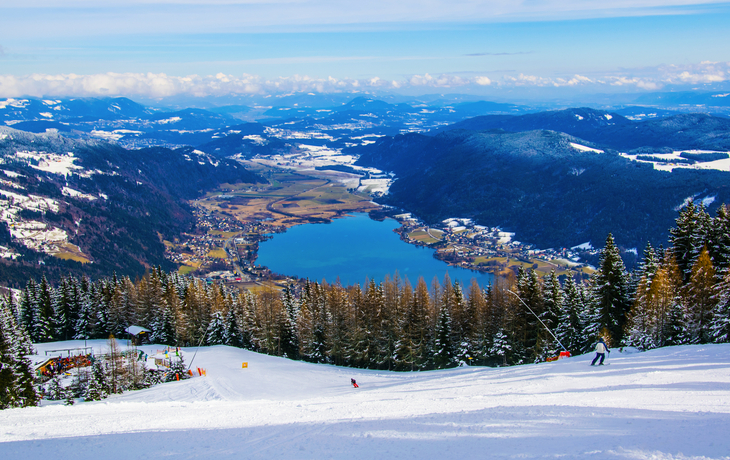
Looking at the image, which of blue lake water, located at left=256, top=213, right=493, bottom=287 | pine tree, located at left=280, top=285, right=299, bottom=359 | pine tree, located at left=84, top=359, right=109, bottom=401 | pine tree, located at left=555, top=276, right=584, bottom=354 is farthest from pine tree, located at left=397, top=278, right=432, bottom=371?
blue lake water, located at left=256, top=213, right=493, bottom=287

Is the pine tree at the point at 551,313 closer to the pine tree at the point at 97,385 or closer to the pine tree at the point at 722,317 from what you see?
the pine tree at the point at 722,317

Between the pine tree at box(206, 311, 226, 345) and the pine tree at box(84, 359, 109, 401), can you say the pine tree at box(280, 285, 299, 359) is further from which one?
the pine tree at box(84, 359, 109, 401)

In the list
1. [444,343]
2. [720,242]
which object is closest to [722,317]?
[720,242]

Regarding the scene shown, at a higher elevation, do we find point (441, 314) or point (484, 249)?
point (441, 314)

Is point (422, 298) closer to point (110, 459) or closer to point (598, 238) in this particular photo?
point (110, 459)

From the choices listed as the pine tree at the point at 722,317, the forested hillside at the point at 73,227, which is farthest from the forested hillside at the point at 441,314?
the forested hillside at the point at 73,227

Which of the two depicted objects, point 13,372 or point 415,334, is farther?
point 415,334

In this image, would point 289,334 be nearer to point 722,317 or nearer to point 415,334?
point 415,334
